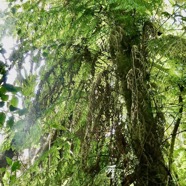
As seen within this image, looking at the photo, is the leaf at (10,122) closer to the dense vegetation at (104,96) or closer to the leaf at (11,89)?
the dense vegetation at (104,96)

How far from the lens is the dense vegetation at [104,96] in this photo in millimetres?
991

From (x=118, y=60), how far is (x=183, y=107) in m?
0.34

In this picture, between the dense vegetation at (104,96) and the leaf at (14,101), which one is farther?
the leaf at (14,101)

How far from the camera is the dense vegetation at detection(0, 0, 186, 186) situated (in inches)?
39.0

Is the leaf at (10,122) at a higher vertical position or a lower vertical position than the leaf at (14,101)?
lower

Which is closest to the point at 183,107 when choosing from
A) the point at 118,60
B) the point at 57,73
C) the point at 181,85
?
the point at 181,85

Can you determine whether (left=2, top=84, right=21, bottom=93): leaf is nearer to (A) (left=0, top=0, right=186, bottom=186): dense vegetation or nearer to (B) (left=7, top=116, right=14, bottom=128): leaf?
(A) (left=0, top=0, right=186, bottom=186): dense vegetation

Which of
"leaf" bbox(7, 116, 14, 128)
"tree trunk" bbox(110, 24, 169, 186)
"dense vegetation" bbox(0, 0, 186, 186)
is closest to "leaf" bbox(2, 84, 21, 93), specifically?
"dense vegetation" bbox(0, 0, 186, 186)

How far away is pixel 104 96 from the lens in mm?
1074

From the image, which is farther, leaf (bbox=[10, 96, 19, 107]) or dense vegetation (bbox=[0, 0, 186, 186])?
leaf (bbox=[10, 96, 19, 107])

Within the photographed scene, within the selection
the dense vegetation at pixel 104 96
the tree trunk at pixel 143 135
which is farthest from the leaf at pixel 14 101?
the tree trunk at pixel 143 135

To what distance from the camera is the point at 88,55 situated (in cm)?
130

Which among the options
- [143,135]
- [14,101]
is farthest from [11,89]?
[143,135]

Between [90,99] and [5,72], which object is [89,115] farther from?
[5,72]
